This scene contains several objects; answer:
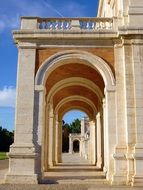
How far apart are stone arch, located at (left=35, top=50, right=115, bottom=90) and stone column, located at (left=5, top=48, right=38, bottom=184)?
0.44 m

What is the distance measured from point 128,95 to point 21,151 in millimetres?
4974

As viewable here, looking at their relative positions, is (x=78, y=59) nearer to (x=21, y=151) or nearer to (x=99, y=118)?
(x=21, y=151)

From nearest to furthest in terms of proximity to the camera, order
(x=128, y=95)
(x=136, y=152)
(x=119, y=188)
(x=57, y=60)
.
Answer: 1. (x=119, y=188)
2. (x=136, y=152)
3. (x=128, y=95)
4. (x=57, y=60)

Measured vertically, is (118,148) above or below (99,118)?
below

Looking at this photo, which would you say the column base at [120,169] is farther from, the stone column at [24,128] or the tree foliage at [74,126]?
the tree foliage at [74,126]

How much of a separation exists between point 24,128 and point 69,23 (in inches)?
212

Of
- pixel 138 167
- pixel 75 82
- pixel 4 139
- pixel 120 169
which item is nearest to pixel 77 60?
pixel 75 82

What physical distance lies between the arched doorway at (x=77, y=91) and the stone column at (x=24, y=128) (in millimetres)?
508

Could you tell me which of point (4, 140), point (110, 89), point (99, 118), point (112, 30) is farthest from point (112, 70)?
point (4, 140)

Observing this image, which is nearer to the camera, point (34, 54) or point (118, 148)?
point (118, 148)

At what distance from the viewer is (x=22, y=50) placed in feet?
46.2

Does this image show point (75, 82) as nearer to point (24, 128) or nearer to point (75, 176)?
point (75, 176)

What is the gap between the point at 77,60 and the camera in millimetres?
14375

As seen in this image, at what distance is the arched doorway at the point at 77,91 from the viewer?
45.3ft
